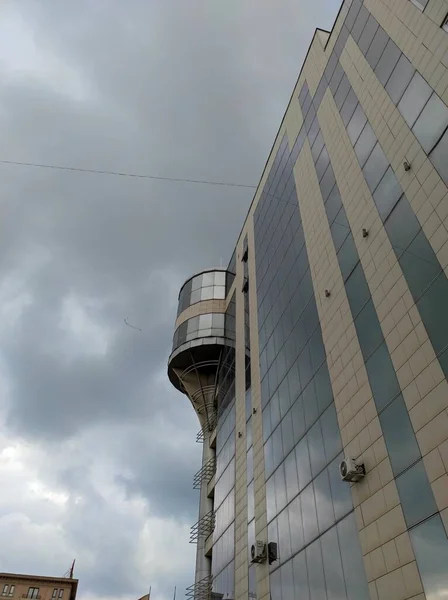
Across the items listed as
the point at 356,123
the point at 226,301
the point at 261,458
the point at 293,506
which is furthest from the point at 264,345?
the point at 226,301

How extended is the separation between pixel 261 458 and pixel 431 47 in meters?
20.1

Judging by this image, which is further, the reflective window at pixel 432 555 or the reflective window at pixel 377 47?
the reflective window at pixel 377 47

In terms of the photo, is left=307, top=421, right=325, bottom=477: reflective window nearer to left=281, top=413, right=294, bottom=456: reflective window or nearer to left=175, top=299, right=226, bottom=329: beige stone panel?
left=281, top=413, right=294, bottom=456: reflective window

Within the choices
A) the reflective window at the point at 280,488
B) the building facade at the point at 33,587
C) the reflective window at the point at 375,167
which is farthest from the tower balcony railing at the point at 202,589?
the building facade at the point at 33,587

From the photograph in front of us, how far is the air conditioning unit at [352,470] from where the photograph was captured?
15938mm

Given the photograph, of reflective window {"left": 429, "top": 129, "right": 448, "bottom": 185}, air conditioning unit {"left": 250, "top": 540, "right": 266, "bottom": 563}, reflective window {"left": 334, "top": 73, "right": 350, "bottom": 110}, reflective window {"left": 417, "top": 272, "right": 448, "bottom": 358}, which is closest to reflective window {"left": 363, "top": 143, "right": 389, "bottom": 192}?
reflective window {"left": 429, "top": 129, "right": 448, "bottom": 185}

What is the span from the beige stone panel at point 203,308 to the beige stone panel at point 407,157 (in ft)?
87.8

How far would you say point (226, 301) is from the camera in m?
47.3

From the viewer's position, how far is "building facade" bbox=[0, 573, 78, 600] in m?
86.4

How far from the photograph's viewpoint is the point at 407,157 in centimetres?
1788

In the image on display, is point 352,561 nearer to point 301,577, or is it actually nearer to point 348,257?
point 301,577

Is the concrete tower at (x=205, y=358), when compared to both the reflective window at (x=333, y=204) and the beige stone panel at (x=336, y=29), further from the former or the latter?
the beige stone panel at (x=336, y=29)

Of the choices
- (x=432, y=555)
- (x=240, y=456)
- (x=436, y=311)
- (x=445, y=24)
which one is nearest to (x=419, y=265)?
(x=436, y=311)

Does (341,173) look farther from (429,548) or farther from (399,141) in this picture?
(429,548)
